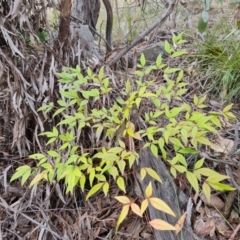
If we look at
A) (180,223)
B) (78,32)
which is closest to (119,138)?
(180,223)

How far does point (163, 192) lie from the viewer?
1.23m

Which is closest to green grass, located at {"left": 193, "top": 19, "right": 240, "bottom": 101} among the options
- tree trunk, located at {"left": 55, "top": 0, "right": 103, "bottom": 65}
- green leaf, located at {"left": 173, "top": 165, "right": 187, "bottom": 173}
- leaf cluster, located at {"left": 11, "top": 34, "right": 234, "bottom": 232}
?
leaf cluster, located at {"left": 11, "top": 34, "right": 234, "bottom": 232}

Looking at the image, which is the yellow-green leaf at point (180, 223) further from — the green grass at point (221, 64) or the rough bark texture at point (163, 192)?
the green grass at point (221, 64)

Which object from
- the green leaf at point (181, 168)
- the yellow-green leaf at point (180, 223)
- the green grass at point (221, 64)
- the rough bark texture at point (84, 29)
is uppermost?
the rough bark texture at point (84, 29)

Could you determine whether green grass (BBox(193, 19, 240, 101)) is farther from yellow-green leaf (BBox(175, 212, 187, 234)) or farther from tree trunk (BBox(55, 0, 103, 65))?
yellow-green leaf (BBox(175, 212, 187, 234))

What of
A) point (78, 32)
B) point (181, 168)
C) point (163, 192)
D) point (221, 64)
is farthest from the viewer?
point (221, 64)

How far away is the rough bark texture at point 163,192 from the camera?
45.0 inches

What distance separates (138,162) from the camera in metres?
1.27

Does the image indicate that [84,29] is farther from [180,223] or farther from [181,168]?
[180,223]

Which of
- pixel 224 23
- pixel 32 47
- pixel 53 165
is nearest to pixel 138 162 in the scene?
pixel 53 165

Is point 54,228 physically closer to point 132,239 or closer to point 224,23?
point 132,239

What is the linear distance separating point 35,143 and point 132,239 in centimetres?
56

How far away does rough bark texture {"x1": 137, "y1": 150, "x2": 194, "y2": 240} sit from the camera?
114cm

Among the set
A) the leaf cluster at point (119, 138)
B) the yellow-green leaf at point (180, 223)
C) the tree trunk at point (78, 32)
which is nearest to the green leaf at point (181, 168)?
the leaf cluster at point (119, 138)
